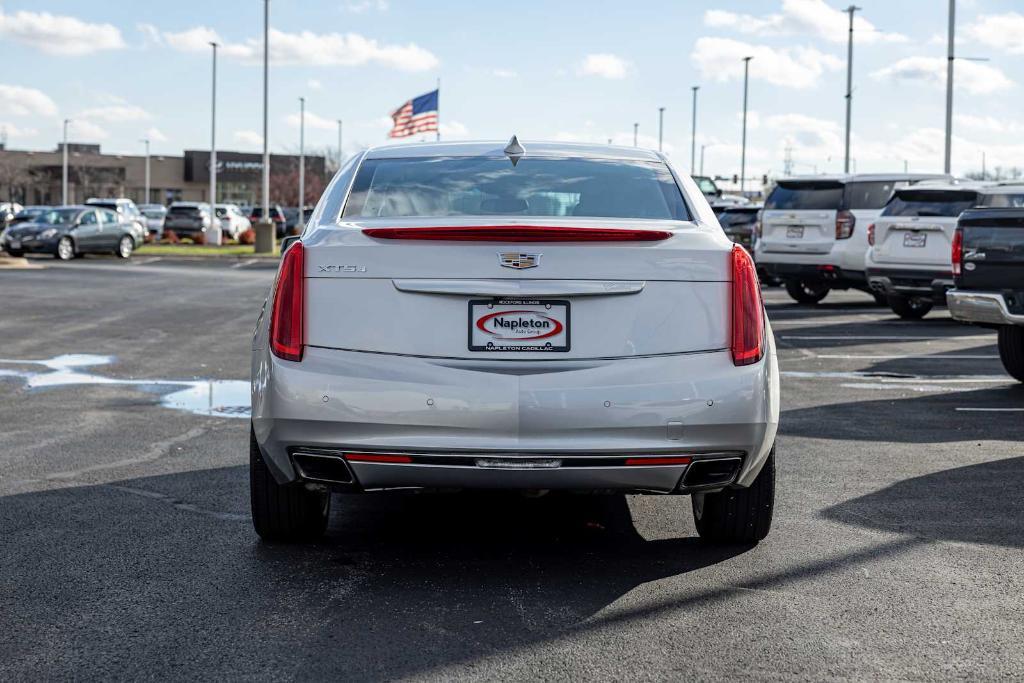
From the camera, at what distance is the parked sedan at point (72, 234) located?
125ft

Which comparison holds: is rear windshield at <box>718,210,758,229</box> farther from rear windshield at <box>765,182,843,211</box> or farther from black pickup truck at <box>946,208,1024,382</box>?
black pickup truck at <box>946,208,1024,382</box>

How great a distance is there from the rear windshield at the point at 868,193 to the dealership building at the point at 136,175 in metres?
100

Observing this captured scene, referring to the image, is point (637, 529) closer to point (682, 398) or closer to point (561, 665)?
point (682, 398)

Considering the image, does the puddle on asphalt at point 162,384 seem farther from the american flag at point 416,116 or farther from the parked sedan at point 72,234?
the american flag at point 416,116

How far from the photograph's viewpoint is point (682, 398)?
491 cm

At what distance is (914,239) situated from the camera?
17.9 metres

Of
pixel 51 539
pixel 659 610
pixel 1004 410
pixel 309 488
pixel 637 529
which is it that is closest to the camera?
pixel 659 610

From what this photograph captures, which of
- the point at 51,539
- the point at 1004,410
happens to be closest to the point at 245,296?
the point at 1004,410

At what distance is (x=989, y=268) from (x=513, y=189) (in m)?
5.94

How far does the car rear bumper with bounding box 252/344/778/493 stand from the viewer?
Answer: 4.86 metres

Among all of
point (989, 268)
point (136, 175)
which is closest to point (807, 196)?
point (989, 268)

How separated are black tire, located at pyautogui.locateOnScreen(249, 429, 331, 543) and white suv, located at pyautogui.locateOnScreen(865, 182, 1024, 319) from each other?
42.4ft

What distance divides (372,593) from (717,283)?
167 cm

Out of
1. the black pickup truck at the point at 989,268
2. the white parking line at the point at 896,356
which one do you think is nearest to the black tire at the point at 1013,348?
the black pickup truck at the point at 989,268
